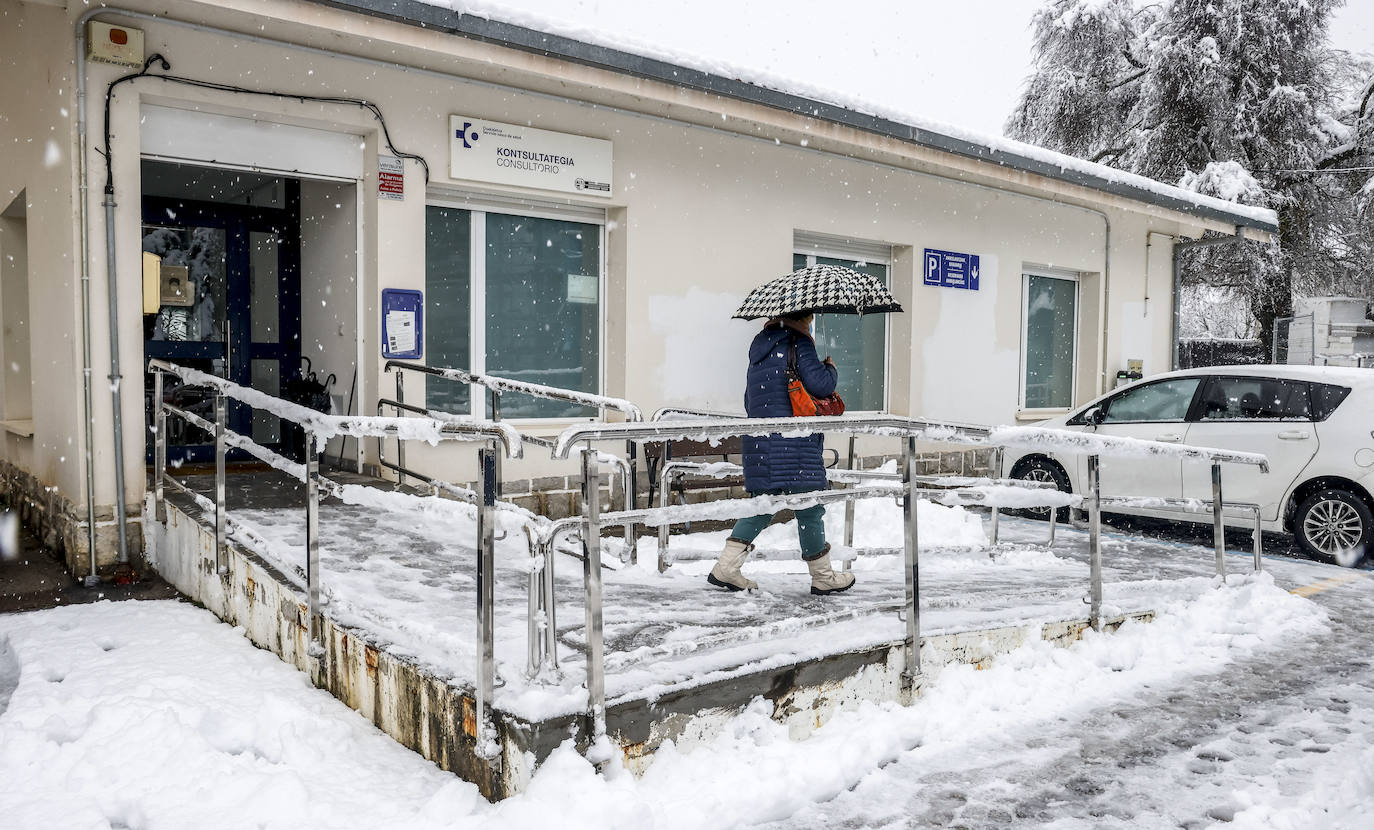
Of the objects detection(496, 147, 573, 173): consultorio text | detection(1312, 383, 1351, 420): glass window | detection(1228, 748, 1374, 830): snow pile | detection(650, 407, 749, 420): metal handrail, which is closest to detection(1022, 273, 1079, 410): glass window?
detection(1312, 383, 1351, 420): glass window

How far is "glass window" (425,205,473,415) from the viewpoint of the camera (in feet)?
23.3

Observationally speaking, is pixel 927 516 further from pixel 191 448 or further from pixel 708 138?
pixel 191 448

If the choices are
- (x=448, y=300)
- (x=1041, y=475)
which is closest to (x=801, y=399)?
(x=448, y=300)

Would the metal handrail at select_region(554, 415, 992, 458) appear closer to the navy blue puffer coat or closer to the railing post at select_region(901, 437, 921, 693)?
the railing post at select_region(901, 437, 921, 693)

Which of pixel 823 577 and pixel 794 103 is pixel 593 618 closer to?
pixel 823 577

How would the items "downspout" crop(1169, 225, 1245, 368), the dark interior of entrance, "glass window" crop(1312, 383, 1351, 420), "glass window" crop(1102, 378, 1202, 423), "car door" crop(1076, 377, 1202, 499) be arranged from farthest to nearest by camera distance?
"downspout" crop(1169, 225, 1245, 368)
"glass window" crop(1102, 378, 1202, 423)
"car door" crop(1076, 377, 1202, 499)
"glass window" crop(1312, 383, 1351, 420)
the dark interior of entrance

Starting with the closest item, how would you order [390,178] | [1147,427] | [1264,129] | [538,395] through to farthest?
[538,395] < [390,178] < [1147,427] < [1264,129]

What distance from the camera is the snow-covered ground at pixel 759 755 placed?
2967 mm

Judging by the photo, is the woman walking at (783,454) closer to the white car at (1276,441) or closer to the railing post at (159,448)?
the railing post at (159,448)

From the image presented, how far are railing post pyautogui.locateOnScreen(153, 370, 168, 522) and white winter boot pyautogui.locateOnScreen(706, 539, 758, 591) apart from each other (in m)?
3.17

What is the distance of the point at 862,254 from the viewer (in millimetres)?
9703

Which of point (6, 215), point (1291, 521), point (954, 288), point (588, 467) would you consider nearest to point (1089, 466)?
point (588, 467)

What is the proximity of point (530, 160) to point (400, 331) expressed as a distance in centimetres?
152

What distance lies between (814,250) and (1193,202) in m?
5.16
